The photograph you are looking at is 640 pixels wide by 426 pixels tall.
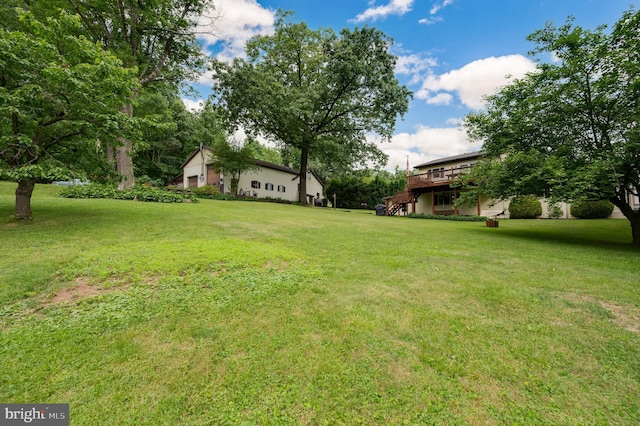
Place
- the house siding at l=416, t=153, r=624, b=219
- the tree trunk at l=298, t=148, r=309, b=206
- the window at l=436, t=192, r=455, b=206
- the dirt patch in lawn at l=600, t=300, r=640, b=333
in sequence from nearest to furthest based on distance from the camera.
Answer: the dirt patch in lawn at l=600, t=300, r=640, b=333 → the house siding at l=416, t=153, r=624, b=219 → the window at l=436, t=192, r=455, b=206 → the tree trunk at l=298, t=148, r=309, b=206

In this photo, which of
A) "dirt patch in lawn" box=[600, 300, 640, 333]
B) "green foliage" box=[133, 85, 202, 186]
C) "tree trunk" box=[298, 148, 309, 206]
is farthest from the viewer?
"green foliage" box=[133, 85, 202, 186]

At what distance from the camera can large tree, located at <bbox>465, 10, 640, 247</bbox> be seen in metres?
7.87

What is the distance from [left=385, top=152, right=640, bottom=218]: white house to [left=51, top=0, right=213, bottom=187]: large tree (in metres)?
19.4

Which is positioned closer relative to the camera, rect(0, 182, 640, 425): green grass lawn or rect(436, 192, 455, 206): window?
rect(0, 182, 640, 425): green grass lawn

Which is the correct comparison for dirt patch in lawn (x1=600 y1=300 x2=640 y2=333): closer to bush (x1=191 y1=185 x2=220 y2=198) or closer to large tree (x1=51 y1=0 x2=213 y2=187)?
large tree (x1=51 y1=0 x2=213 y2=187)

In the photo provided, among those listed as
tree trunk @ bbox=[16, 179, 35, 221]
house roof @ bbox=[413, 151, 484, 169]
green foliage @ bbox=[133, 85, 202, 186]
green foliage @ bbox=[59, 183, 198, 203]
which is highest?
green foliage @ bbox=[133, 85, 202, 186]

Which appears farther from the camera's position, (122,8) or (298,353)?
(122,8)

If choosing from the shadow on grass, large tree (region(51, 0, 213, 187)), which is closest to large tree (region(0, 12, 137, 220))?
large tree (region(51, 0, 213, 187))

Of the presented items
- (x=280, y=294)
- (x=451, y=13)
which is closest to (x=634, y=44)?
(x=451, y=13)

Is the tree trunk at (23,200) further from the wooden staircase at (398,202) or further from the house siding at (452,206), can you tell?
the wooden staircase at (398,202)

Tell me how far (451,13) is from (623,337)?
15.8 meters

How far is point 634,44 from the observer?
26.0ft

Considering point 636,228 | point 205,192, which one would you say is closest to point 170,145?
point 205,192

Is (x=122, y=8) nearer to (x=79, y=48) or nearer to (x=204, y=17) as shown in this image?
(x=204, y=17)
